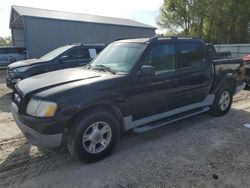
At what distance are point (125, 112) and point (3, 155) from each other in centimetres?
210

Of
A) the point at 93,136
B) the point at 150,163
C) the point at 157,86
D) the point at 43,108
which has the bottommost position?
the point at 150,163

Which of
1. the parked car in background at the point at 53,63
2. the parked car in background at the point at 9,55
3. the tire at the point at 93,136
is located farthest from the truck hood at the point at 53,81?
the parked car in background at the point at 9,55

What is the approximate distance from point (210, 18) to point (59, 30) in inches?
879

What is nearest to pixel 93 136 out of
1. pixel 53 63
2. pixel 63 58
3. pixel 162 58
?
pixel 162 58

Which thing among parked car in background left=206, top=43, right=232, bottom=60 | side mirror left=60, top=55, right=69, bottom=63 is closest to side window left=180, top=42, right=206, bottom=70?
parked car in background left=206, top=43, right=232, bottom=60

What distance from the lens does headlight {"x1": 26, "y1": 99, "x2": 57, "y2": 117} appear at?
3.32 m

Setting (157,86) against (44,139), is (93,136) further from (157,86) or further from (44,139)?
(157,86)

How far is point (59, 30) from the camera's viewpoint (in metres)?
19.2

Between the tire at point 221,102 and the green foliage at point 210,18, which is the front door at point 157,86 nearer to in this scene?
the tire at point 221,102

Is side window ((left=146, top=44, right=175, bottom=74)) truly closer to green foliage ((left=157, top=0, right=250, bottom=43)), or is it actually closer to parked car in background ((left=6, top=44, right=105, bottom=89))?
parked car in background ((left=6, top=44, right=105, bottom=89))

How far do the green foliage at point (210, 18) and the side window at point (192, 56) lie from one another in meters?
30.3

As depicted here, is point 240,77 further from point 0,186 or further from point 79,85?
point 0,186

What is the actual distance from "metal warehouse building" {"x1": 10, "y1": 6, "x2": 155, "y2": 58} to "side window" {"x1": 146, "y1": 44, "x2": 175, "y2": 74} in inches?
600

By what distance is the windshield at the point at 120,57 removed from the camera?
4.24 meters
